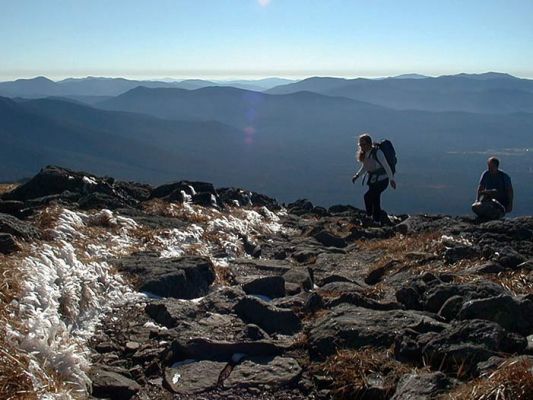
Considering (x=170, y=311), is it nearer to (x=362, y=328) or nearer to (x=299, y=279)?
(x=362, y=328)

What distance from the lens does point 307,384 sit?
Answer: 645 centimetres


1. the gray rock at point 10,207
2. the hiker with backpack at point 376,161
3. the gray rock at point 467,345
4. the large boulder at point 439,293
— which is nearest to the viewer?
the gray rock at point 467,345

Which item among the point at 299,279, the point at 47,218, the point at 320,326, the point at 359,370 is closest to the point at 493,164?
the point at 299,279

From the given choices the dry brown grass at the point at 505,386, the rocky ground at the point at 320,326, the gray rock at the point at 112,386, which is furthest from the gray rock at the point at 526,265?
the gray rock at the point at 112,386

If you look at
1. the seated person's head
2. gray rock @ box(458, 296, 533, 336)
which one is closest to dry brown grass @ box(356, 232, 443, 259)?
the seated person's head

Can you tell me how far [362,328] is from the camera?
24.1 ft

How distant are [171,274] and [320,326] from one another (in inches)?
131

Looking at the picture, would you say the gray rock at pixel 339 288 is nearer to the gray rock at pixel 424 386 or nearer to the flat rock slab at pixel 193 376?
the flat rock slab at pixel 193 376

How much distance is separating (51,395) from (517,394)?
166 inches

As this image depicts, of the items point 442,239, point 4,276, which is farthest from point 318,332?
point 442,239

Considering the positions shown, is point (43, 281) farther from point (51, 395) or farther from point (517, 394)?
point (517, 394)

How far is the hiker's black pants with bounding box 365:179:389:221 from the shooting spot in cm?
1881

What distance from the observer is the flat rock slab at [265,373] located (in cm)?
647

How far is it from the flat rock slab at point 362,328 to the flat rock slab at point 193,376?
4.43ft
